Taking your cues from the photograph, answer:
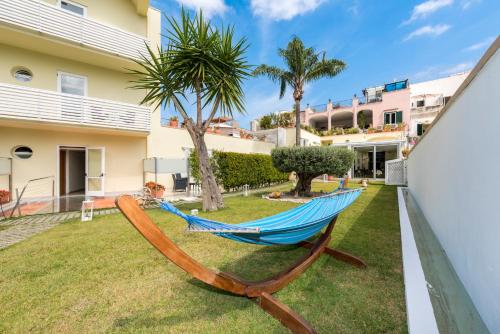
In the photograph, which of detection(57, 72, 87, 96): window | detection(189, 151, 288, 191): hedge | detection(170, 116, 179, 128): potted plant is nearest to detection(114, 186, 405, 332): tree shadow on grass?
detection(189, 151, 288, 191): hedge

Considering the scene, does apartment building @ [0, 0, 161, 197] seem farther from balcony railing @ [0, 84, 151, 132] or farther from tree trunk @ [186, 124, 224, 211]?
tree trunk @ [186, 124, 224, 211]

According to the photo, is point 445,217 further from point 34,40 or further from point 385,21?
point 385,21

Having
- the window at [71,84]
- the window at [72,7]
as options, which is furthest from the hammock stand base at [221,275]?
the window at [72,7]

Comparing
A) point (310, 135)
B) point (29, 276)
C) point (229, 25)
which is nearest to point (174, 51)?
point (229, 25)

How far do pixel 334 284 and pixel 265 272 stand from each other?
3.05 ft

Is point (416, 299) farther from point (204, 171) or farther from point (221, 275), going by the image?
point (204, 171)

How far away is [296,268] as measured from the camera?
2.77 meters

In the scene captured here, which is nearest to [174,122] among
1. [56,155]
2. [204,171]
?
[56,155]

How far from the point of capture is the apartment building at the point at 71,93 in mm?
7836

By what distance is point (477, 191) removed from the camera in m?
2.26

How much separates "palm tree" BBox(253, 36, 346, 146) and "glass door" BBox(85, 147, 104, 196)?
10.7 meters

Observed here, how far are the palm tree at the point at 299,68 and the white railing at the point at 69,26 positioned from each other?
26.3 feet

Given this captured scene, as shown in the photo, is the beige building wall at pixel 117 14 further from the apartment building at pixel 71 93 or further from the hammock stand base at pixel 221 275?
the hammock stand base at pixel 221 275

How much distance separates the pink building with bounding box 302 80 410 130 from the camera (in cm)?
2461
